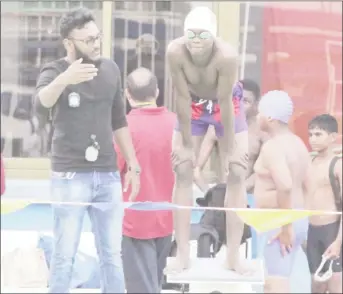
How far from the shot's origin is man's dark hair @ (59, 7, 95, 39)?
265cm

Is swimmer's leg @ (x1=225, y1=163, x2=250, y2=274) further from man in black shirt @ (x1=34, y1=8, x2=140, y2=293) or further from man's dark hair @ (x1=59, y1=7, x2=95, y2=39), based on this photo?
man's dark hair @ (x1=59, y1=7, x2=95, y2=39)

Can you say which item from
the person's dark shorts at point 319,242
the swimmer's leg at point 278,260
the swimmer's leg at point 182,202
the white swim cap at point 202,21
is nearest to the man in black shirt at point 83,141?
the swimmer's leg at point 182,202

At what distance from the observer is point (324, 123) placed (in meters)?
2.90

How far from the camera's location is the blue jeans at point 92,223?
8.80 ft

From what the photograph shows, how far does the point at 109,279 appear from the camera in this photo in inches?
110

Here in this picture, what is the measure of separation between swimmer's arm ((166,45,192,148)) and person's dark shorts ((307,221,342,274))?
0.56 m

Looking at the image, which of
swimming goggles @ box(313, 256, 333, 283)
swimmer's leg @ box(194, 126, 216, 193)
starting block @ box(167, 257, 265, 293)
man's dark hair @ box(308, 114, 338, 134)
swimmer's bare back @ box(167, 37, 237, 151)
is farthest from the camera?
swimming goggles @ box(313, 256, 333, 283)

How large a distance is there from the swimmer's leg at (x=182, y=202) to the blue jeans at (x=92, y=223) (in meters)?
0.18

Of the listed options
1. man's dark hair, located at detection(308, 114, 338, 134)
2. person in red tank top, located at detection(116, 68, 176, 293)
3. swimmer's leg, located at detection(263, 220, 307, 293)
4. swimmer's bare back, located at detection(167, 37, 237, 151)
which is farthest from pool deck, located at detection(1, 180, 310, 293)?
man's dark hair, located at detection(308, 114, 338, 134)

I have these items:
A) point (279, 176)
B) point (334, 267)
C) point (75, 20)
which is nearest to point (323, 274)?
point (334, 267)

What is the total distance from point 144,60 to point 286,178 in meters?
0.61

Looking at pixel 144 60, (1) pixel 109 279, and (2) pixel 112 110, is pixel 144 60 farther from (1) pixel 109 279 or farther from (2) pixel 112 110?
(1) pixel 109 279

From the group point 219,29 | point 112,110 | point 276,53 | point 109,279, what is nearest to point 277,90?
point 276,53

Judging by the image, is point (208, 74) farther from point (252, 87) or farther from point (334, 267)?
point (334, 267)
